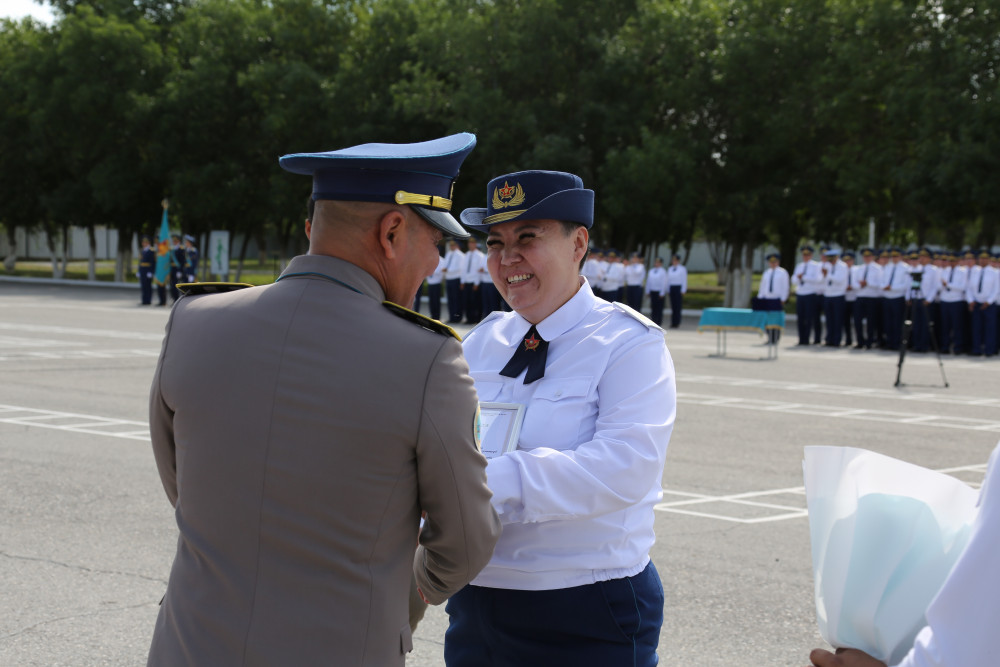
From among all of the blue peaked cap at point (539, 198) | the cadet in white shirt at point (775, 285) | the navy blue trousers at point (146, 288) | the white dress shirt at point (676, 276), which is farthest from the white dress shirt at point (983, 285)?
the navy blue trousers at point (146, 288)

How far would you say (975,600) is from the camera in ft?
5.18

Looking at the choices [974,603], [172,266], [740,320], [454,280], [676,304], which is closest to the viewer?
[974,603]

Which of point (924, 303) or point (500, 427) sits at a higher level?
point (500, 427)

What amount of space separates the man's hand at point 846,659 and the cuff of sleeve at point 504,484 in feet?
2.39

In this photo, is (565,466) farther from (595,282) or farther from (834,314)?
(595,282)

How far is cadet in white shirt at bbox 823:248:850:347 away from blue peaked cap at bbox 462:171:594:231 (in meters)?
22.6

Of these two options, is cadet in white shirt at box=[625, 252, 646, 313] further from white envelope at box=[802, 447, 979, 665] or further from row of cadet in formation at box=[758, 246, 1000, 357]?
white envelope at box=[802, 447, 979, 665]

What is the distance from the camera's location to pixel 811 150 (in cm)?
3622

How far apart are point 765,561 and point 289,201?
1520 inches

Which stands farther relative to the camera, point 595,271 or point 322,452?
point 595,271

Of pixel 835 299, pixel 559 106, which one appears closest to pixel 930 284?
pixel 835 299

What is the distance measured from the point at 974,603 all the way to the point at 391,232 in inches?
47.7

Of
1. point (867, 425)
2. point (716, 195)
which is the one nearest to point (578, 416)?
point (867, 425)

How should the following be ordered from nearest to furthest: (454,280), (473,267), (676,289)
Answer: (473,267) < (676,289) < (454,280)
